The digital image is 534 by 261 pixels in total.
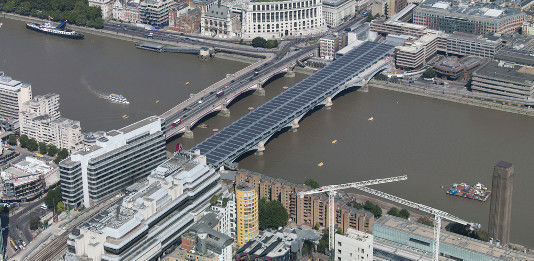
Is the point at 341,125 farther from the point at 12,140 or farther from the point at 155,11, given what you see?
the point at 155,11

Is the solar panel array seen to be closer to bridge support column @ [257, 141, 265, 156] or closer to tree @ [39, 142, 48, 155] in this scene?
bridge support column @ [257, 141, 265, 156]

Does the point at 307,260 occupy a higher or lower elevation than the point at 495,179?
lower

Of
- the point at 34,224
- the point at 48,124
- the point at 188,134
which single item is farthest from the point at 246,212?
the point at 48,124

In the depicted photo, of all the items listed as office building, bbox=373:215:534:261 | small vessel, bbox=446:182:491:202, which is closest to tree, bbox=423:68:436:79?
small vessel, bbox=446:182:491:202

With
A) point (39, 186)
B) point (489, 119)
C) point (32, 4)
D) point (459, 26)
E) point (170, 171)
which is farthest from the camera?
point (32, 4)

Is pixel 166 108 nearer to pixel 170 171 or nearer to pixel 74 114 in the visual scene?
pixel 74 114

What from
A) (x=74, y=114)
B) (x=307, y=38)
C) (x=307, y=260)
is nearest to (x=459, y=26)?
(x=307, y=38)
